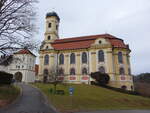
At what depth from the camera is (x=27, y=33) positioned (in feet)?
61.4

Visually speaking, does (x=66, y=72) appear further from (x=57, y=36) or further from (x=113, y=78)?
(x=57, y=36)

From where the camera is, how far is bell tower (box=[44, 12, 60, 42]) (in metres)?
62.8

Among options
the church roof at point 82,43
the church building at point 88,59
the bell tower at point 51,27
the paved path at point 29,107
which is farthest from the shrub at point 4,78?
the bell tower at point 51,27

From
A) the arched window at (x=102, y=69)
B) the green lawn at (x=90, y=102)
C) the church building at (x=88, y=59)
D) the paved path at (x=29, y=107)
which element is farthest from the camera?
the arched window at (x=102, y=69)

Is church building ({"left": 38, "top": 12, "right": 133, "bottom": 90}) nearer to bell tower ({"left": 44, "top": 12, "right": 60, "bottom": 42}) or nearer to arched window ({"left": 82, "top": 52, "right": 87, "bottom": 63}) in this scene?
arched window ({"left": 82, "top": 52, "right": 87, "bottom": 63})

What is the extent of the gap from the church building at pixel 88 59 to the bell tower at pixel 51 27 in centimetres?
656

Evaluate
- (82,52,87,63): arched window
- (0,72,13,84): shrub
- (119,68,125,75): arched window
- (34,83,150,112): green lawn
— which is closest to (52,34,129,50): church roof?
(82,52,87,63): arched window

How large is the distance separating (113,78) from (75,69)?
11.6m

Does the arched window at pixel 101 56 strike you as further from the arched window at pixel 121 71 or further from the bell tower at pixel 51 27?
the bell tower at pixel 51 27

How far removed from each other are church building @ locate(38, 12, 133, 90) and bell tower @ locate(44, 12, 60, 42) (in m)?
6.56

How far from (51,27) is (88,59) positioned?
71.1 ft

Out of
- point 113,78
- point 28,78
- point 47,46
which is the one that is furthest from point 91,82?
point 28,78

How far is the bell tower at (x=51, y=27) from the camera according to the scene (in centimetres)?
6277

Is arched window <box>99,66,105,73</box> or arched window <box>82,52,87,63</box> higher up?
arched window <box>82,52,87,63</box>
